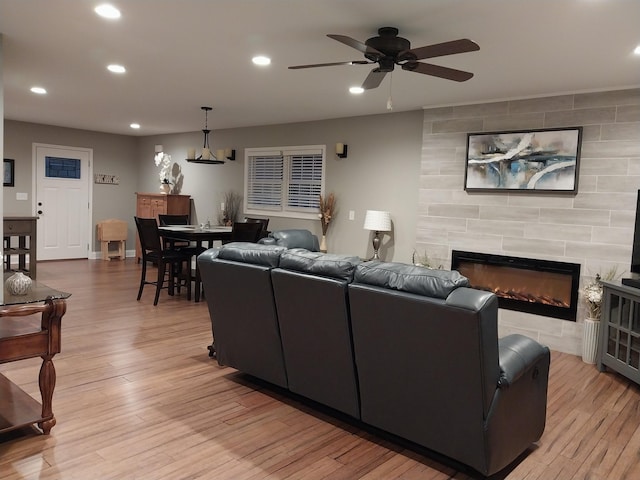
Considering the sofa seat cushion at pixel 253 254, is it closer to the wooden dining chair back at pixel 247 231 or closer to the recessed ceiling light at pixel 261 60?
the recessed ceiling light at pixel 261 60

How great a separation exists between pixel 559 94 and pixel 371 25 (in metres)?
2.46

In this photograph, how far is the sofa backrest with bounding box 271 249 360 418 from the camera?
262cm

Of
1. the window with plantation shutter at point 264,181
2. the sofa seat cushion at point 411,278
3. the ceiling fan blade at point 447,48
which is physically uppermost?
the ceiling fan blade at point 447,48

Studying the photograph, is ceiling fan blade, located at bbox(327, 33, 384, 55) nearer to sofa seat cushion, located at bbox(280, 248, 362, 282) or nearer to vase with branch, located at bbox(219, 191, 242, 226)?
sofa seat cushion, located at bbox(280, 248, 362, 282)

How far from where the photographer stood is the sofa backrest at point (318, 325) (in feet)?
8.59

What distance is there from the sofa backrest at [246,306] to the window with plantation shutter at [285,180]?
3710mm

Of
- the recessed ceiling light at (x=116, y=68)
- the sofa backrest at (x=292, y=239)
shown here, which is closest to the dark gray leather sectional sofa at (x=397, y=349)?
the sofa backrest at (x=292, y=239)

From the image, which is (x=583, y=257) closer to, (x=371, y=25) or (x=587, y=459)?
(x=587, y=459)

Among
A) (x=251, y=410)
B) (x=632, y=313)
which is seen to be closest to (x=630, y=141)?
(x=632, y=313)

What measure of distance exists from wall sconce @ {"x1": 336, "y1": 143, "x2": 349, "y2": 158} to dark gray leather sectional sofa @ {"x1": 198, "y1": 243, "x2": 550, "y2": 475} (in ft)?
11.6

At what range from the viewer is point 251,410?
10.0 ft

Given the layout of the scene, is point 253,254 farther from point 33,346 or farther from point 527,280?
point 527,280

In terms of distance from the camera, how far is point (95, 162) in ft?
30.7

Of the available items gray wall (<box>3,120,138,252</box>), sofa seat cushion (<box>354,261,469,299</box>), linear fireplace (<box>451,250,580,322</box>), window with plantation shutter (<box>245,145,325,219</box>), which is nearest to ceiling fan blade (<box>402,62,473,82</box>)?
sofa seat cushion (<box>354,261,469,299</box>)
